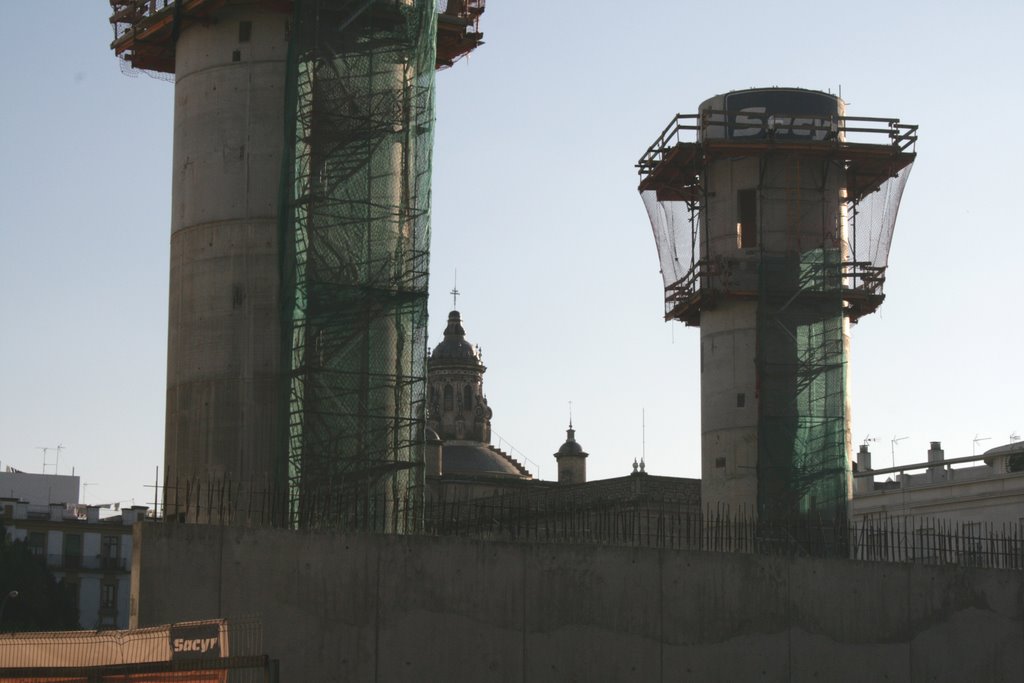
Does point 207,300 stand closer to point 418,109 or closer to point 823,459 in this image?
point 418,109

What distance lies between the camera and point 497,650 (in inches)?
1404

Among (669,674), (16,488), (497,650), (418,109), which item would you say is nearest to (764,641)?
(669,674)

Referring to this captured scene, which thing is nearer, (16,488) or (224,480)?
(224,480)

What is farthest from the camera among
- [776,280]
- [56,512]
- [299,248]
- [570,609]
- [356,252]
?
[56,512]

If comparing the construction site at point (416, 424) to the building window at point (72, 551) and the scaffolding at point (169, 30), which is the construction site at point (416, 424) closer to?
the scaffolding at point (169, 30)

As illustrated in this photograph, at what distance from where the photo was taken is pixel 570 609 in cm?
3669

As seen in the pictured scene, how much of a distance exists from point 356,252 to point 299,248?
4.93 feet

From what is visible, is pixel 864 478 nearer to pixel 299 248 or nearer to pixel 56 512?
pixel 56 512

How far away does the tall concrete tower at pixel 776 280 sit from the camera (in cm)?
5562

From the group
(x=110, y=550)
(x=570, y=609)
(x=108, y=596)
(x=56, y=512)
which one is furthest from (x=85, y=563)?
(x=570, y=609)

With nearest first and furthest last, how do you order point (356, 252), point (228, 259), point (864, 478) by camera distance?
point (356, 252) → point (228, 259) → point (864, 478)

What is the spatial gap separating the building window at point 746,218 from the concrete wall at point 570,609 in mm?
18232

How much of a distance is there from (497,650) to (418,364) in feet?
36.3

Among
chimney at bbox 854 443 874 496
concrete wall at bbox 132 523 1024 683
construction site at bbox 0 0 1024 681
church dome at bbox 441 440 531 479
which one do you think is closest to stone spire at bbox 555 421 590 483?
church dome at bbox 441 440 531 479
